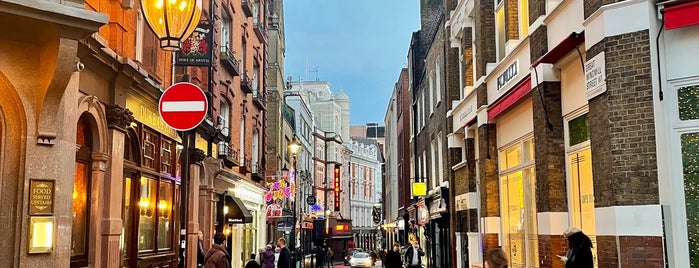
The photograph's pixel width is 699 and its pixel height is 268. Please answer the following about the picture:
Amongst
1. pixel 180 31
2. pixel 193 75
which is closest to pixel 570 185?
pixel 180 31

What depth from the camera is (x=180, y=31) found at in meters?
9.75

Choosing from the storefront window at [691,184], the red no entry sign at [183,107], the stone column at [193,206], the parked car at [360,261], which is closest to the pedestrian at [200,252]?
the stone column at [193,206]

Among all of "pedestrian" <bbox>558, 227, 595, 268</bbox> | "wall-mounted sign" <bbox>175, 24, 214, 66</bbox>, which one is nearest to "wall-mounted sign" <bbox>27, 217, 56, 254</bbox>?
"wall-mounted sign" <bbox>175, 24, 214, 66</bbox>

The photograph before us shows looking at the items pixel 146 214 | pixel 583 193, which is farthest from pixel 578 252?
pixel 146 214

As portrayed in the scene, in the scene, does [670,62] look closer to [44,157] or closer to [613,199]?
[613,199]

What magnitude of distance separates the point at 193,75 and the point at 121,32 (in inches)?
256

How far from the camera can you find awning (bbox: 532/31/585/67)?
1085cm

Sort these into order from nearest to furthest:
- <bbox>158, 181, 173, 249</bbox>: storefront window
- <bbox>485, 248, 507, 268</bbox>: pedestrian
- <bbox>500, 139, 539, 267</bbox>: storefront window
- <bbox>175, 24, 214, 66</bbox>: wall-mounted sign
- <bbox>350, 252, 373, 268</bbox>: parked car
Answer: <bbox>485, 248, 507, 268</bbox>: pedestrian < <bbox>500, 139, 539, 267</bbox>: storefront window < <bbox>175, 24, 214, 66</bbox>: wall-mounted sign < <bbox>158, 181, 173, 249</bbox>: storefront window < <bbox>350, 252, 373, 268</bbox>: parked car

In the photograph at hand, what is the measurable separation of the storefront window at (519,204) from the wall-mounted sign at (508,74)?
144cm

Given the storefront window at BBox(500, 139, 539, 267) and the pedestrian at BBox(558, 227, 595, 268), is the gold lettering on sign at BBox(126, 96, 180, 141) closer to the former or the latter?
the storefront window at BBox(500, 139, 539, 267)

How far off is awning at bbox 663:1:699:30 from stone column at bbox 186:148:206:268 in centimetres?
1274

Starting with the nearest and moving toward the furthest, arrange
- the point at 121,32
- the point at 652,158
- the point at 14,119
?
the point at 652,158 < the point at 14,119 < the point at 121,32

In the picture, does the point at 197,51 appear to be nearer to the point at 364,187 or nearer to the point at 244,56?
the point at 244,56

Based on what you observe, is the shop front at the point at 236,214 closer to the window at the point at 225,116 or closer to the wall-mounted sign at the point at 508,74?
the window at the point at 225,116
